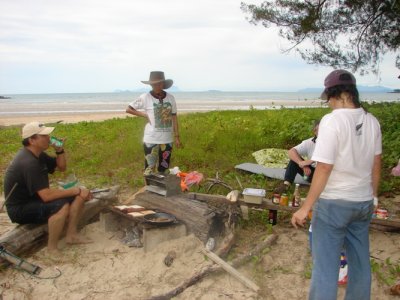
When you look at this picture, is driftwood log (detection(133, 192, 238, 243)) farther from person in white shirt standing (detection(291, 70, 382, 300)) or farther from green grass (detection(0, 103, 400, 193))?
person in white shirt standing (detection(291, 70, 382, 300))

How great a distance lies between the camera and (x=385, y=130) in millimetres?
8852

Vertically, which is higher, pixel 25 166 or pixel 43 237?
pixel 25 166

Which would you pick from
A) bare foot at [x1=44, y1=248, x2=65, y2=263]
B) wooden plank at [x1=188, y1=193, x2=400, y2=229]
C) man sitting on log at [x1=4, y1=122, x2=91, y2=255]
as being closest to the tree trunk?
wooden plank at [x1=188, y1=193, x2=400, y2=229]

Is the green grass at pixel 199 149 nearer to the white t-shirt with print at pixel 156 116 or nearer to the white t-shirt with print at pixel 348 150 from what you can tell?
the white t-shirt with print at pixel 156 116

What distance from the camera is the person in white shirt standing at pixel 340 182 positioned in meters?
2.49

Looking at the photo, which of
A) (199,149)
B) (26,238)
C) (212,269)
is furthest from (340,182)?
(199,149)

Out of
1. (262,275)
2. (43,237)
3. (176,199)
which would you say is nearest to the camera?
(262,275)

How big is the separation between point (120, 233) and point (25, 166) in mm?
1447

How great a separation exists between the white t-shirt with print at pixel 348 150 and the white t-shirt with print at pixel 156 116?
351 cm

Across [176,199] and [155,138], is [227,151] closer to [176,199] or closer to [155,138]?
[155,138]

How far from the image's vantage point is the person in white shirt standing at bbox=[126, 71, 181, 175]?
18.9 ft

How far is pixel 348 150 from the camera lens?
8.26 feet

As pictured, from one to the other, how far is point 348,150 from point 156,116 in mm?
3670

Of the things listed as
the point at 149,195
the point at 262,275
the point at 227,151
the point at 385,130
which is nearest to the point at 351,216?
the point at 262,275
